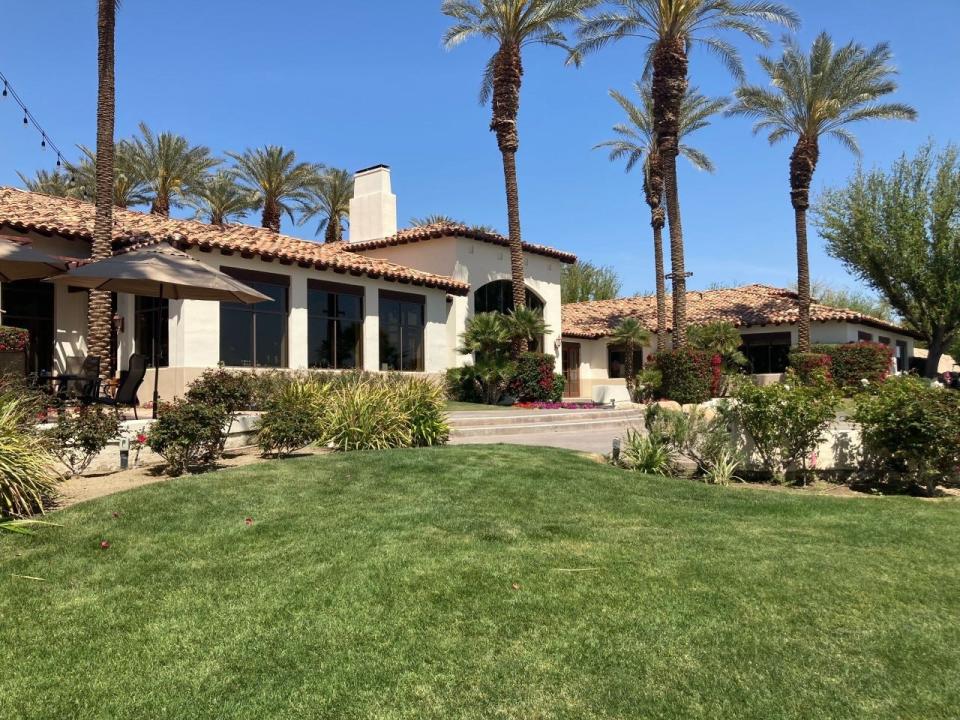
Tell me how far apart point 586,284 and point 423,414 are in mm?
45537

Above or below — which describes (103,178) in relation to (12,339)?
above

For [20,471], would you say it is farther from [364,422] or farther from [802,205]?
[802,205]

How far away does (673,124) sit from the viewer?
2472cm

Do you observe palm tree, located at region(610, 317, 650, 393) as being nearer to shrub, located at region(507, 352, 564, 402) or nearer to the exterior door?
the exterior door

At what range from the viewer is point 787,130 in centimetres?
2852

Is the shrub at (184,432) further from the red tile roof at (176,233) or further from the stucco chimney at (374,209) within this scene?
the stucco chimney at (374,209)

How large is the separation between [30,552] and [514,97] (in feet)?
73.5

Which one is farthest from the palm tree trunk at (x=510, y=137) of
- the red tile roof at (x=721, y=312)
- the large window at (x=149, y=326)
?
the large window at (x=149, y=326)

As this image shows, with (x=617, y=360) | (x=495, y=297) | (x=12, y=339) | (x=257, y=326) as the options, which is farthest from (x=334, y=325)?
(x=617, y=360)

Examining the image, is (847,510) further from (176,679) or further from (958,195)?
(958,195)

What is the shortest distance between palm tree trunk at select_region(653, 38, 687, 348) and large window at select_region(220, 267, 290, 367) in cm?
1477

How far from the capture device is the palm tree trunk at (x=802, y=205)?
1108 inches

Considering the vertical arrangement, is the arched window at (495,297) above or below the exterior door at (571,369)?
above

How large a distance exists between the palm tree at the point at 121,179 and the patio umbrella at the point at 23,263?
19.6m
